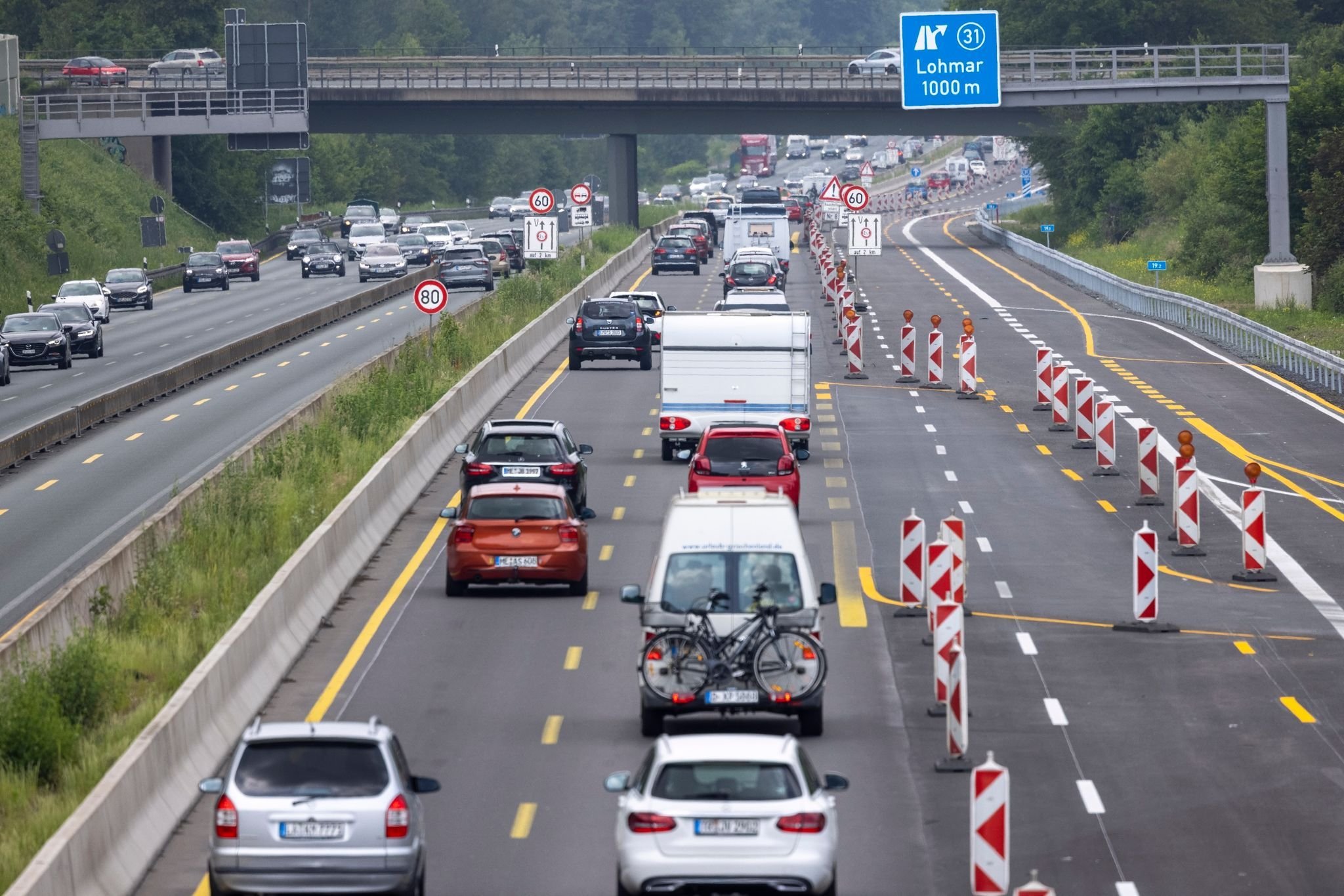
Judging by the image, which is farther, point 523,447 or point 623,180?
point 623,180

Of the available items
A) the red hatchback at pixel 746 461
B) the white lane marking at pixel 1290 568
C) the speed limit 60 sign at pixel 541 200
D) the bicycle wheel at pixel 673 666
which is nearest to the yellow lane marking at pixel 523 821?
the bicycle wheel at pixel 673 666

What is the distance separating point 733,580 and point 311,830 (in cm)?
605

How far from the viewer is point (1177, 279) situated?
75.5m

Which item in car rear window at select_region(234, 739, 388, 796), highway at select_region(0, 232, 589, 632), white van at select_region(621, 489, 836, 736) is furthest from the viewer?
highway at select_region(0, 232, 589, 632)

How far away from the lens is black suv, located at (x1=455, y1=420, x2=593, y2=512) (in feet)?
96.4

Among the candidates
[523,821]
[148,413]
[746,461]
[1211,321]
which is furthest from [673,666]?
[1211,321]

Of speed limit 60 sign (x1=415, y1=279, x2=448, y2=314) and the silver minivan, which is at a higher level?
speed limit 60 sign (x1=415, y1=279, x2=448, y2=314)

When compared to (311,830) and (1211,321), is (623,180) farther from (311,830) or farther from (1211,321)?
(311,830)

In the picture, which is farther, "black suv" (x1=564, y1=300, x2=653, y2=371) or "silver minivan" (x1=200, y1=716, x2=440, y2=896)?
"black suv" (x1=564, y1=300, x2=653, y2=371)

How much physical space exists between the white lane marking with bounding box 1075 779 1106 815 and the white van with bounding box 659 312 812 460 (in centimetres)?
1807

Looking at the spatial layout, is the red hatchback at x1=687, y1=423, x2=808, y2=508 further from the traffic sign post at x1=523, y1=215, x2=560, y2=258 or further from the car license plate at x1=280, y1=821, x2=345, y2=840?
the traffic sign post at x1=523, y1=215, x2=560, y2=258

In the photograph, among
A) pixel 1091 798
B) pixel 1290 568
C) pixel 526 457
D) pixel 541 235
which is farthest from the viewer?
pixel 541 235

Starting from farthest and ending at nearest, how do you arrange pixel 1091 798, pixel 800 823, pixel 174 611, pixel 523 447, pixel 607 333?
pixel 607 333, pixel 523 447, pixel 174 611, pixel 1091 798, pixel 800 823

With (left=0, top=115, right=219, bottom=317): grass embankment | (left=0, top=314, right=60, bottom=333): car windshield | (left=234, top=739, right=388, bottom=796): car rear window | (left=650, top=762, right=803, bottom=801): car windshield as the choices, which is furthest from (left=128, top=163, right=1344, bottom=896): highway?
(left=0, top=115, right=219, bottom=317): grass embankment
